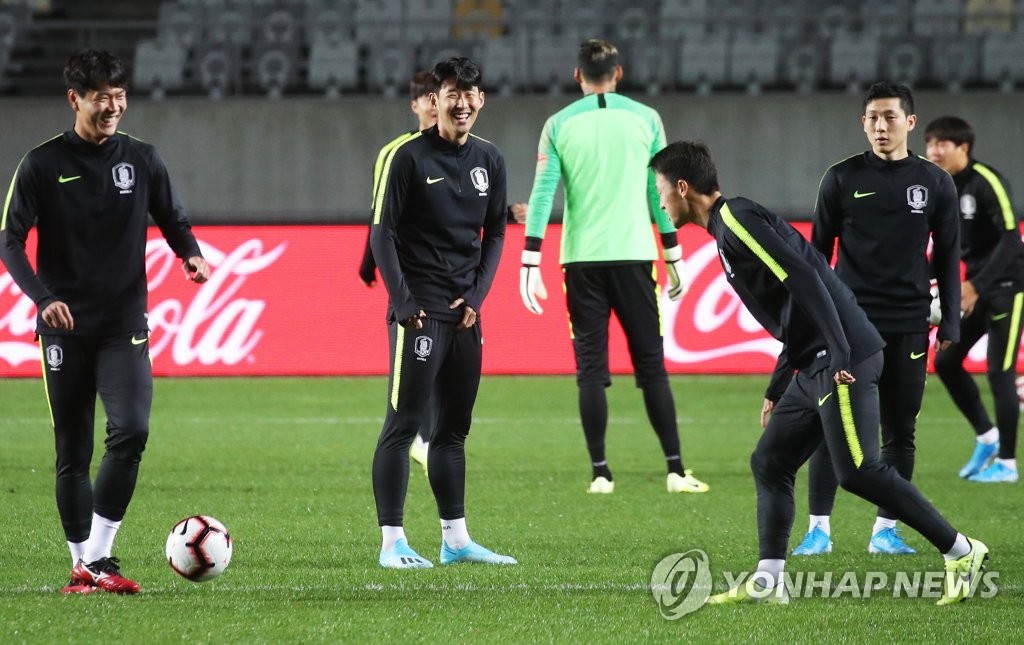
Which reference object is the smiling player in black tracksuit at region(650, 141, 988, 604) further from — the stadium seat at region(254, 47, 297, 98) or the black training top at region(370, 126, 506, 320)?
the stadium seat at region(254, 47, 297, 98)

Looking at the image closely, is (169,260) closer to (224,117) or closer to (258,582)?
(224,117)

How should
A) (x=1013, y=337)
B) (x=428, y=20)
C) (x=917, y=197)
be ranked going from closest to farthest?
(x=917, y=197) → (x=1013, y=337) → (x=428, y=20)

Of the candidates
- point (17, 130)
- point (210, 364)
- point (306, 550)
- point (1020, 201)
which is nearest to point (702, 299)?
point (210, 364)

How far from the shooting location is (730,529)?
6.68 meters

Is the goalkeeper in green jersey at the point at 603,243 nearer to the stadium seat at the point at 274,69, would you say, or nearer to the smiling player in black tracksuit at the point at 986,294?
the smiling player in black tracksuit at the point at 986,294

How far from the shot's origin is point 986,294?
28.0 feet

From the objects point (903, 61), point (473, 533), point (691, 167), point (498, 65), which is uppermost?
point (691, 167)

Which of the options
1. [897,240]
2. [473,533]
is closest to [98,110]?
[473,533]

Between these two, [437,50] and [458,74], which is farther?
[437,50]

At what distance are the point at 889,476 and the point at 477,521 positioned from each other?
96.0 inches

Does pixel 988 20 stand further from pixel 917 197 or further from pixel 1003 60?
pixel 917 197

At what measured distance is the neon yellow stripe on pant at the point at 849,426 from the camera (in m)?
4.95

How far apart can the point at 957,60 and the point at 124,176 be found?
565 inches

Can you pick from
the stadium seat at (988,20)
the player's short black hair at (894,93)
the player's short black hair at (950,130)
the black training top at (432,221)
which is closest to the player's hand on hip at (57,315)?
the black training top at (432,221)
